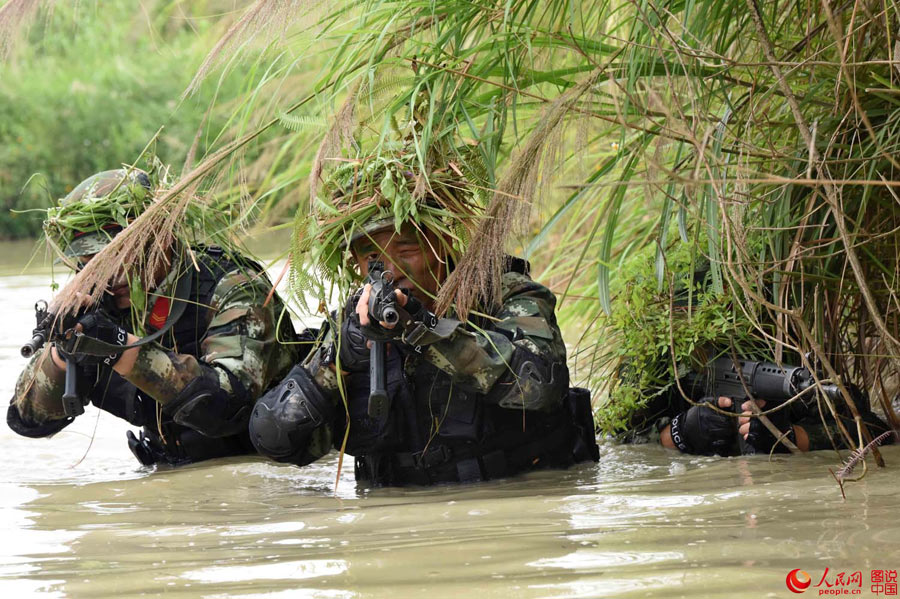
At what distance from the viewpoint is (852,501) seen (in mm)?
2557

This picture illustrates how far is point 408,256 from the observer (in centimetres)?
319

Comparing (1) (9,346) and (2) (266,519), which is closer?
(2) (266,519)

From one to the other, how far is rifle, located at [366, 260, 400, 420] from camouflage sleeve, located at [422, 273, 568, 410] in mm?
134

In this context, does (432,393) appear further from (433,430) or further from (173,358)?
(173,358)

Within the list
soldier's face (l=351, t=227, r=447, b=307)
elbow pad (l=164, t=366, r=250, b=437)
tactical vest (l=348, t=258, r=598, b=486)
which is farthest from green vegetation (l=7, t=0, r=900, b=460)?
elbow pad (l=164, t=366, r=250, b=437)

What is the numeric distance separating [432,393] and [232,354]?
2.56 feet

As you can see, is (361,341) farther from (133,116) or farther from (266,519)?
(133,116)

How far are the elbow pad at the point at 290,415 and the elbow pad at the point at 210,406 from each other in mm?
306

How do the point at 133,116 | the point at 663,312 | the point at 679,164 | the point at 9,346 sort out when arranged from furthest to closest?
the point at 133,116
the point at 9,346
the point at 663,312
the point at 679,164

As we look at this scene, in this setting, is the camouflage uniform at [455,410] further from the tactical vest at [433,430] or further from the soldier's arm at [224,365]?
the soldier's arm at [224,365]

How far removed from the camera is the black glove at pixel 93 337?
11.0ft

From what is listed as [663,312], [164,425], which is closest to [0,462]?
[164,425]

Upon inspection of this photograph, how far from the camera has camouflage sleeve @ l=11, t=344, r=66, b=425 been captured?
12.3 ft

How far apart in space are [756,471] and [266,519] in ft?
4.30
